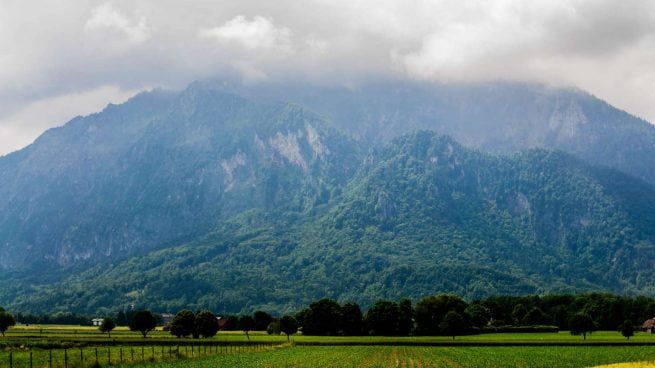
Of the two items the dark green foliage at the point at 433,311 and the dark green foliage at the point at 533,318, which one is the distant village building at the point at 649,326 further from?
the dark green foliage at the point at 433,311

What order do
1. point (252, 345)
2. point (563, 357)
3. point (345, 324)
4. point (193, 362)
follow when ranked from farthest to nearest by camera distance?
point (345, 324)
point (252, 345)
point (563, 357)
point (193, 362)

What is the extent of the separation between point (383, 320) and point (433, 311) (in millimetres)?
15568

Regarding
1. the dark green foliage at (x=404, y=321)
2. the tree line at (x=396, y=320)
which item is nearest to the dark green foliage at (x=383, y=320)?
the tree line at (x=396, y=320)

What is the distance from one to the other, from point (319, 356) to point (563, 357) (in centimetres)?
2989

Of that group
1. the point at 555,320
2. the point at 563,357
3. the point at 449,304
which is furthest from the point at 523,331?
the point at 563,357

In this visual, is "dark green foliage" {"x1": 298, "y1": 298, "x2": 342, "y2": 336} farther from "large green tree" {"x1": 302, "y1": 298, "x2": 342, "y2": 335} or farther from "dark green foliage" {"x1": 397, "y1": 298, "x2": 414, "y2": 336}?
"dark green foliage" {"x1": 397, "y1": 298, "x2": 414, "y2": 336}

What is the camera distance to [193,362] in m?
72.4

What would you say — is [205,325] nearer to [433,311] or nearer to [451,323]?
[451,323]

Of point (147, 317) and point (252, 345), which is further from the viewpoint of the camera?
point (147, 317)

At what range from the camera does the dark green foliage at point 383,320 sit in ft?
522

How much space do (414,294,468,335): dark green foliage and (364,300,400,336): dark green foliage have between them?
7921mm

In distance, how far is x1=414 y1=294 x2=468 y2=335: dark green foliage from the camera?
543 ft

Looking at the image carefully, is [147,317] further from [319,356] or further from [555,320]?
[555,320]

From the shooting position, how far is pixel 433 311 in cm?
16825
